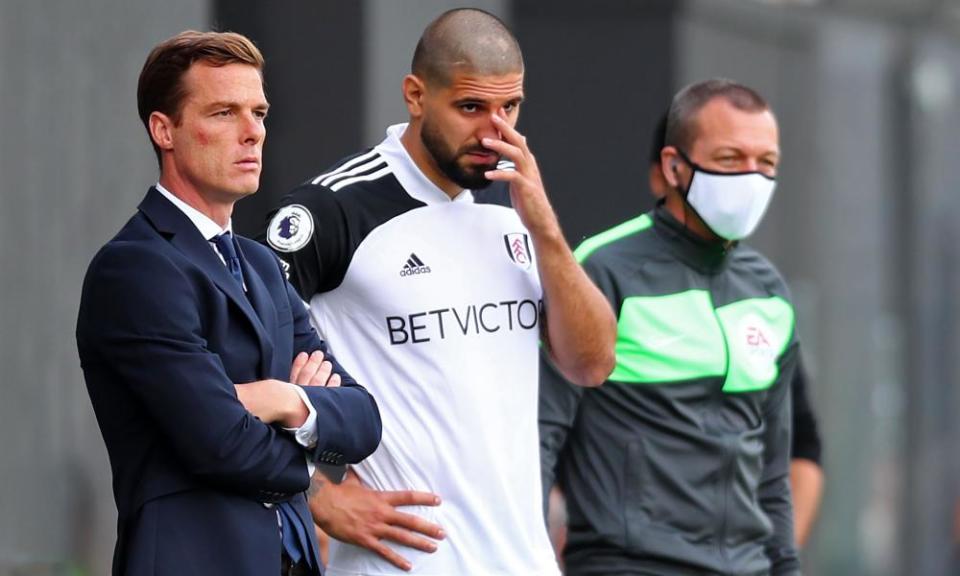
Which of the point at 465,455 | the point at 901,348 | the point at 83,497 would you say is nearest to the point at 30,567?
the point at 83,497

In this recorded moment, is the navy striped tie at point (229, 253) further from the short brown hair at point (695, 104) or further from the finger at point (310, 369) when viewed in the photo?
the short brown hair at point (695, 104)

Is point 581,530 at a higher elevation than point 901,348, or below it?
higher

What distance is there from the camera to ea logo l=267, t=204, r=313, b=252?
408cm

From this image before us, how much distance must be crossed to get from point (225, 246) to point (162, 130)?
0.73ft

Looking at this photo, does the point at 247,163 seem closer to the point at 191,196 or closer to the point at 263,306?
the point at 191,196

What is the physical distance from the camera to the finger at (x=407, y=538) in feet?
13.4

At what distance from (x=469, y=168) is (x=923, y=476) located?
1348cm

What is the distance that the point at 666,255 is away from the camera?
5145mm

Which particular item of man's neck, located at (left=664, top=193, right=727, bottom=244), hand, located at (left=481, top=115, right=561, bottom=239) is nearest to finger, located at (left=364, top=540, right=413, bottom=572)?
hand, located at (left=481, top=115, right=561, bottom=239)

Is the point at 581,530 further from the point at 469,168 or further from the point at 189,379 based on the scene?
the point at 189,379

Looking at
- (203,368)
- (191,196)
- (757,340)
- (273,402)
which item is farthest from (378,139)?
(203,368)

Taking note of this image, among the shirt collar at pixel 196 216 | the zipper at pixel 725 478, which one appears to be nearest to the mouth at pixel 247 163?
the shirt collar at pixel 196 216

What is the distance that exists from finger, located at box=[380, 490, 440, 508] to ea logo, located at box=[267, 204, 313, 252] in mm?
527

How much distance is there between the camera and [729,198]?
515cm
